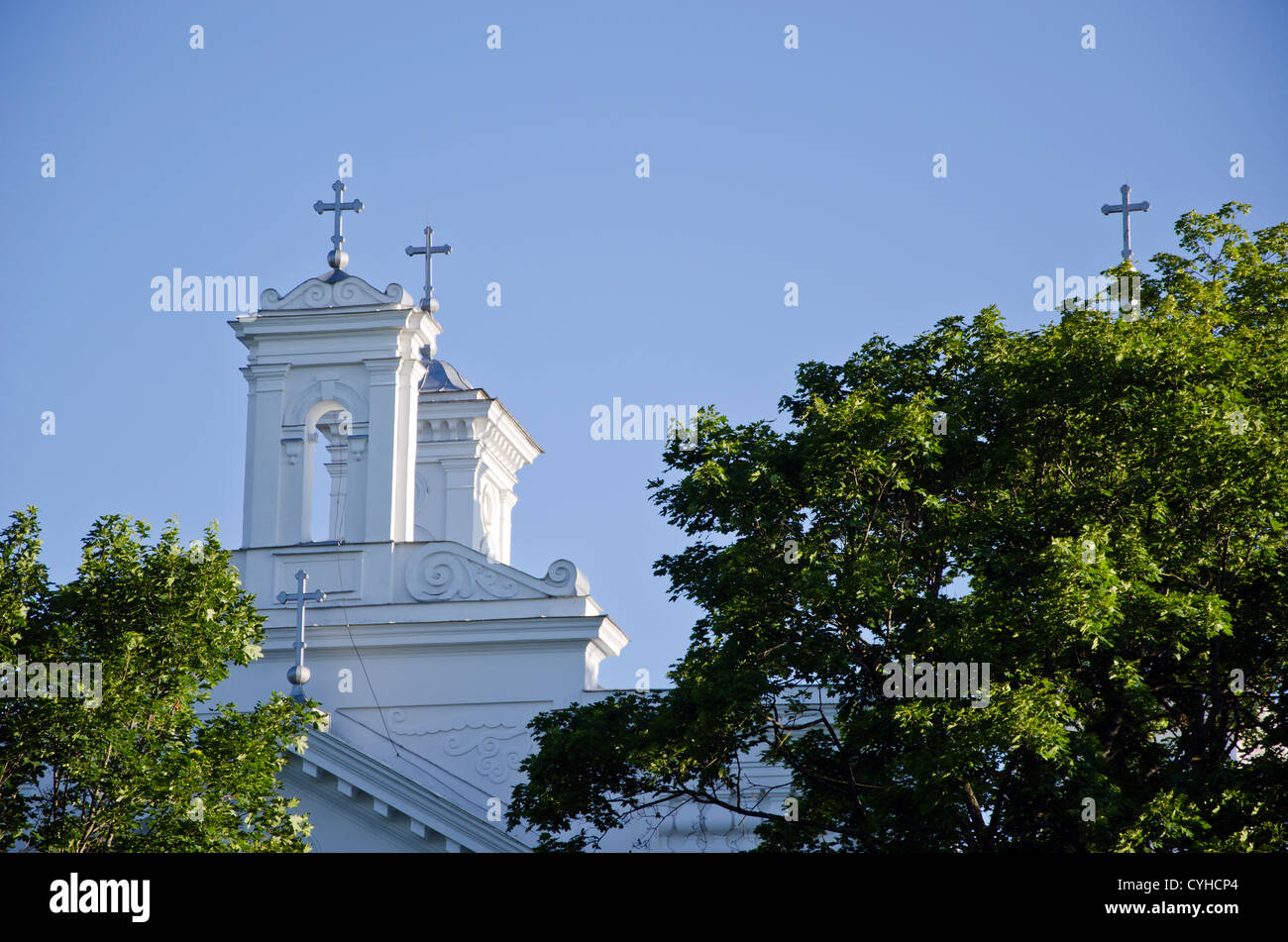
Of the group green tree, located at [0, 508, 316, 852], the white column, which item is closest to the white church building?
the white column

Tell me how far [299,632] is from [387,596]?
7.75ft

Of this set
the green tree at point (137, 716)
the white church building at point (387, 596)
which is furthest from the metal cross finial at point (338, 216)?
the green tree at point (137, 716)

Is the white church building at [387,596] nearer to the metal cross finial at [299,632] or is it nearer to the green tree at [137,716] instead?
the metal cross finial at [299,632]

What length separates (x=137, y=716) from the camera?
69.3ft

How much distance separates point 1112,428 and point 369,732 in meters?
18.2

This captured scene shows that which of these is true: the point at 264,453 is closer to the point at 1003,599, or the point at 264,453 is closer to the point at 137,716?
the point at 137,716

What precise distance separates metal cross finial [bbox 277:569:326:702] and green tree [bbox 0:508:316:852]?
10.5m

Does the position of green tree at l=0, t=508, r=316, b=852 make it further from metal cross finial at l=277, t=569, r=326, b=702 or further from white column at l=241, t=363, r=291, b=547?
white column at l=241, t=363, r=291, b=547

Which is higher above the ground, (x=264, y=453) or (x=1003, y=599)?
(x=264, y=453)

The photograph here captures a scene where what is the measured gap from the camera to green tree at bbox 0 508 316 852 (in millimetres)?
20688

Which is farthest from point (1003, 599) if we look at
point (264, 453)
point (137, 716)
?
point (264, 453)
